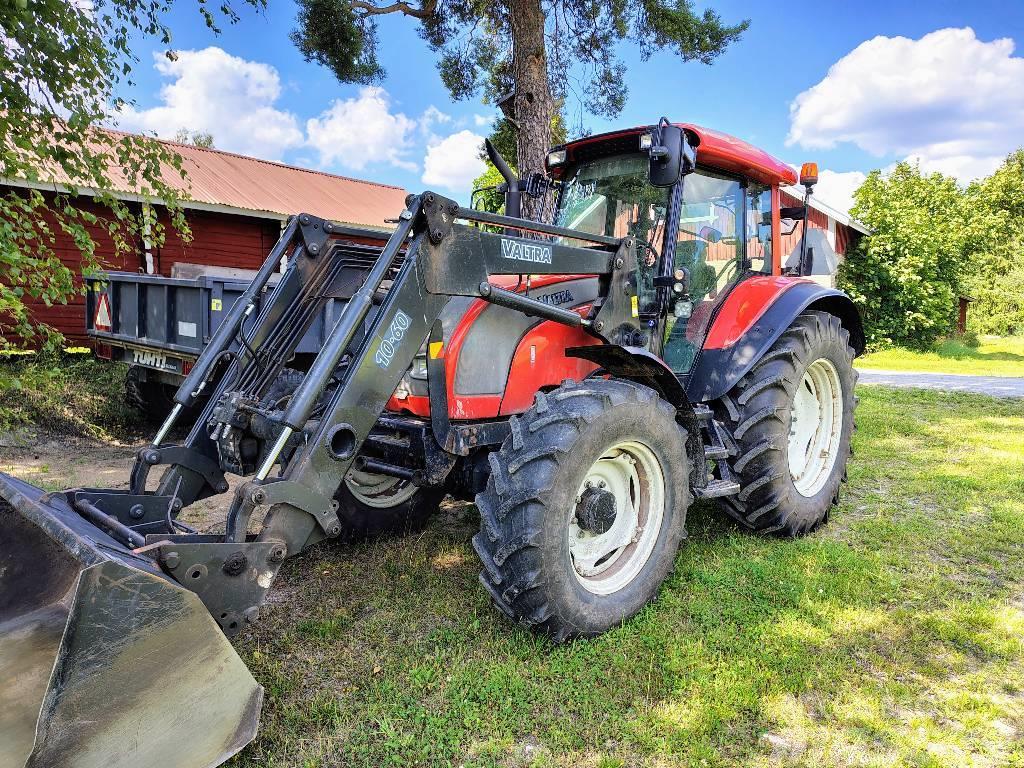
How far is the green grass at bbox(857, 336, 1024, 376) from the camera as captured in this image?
1652 centimetres

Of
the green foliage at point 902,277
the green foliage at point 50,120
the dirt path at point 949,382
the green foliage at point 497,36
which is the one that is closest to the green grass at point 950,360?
the green foliage at point 902,277

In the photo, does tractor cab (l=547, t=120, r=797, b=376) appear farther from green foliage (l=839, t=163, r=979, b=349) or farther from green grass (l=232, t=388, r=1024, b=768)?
green foliage (l=839, t=163, r=979, b=349)

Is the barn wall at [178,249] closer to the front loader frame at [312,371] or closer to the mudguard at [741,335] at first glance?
the front loader frame at [312,371]

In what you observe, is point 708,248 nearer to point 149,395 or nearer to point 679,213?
point 679,213

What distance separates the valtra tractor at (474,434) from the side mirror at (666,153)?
0.05 ft

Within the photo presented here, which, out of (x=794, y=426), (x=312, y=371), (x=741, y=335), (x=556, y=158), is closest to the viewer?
(x=312, y=371)

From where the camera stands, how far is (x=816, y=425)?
189 inches

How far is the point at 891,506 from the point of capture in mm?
5020

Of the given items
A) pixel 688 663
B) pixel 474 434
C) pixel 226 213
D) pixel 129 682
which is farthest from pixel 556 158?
pixel 226 213

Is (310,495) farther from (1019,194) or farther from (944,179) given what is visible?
(1019,194)

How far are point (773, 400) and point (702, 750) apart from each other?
216 cm

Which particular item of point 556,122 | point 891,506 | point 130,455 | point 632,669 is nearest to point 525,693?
point 632,669

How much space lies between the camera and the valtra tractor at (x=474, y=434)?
2.10 meters

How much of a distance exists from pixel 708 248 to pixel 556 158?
1103mm
